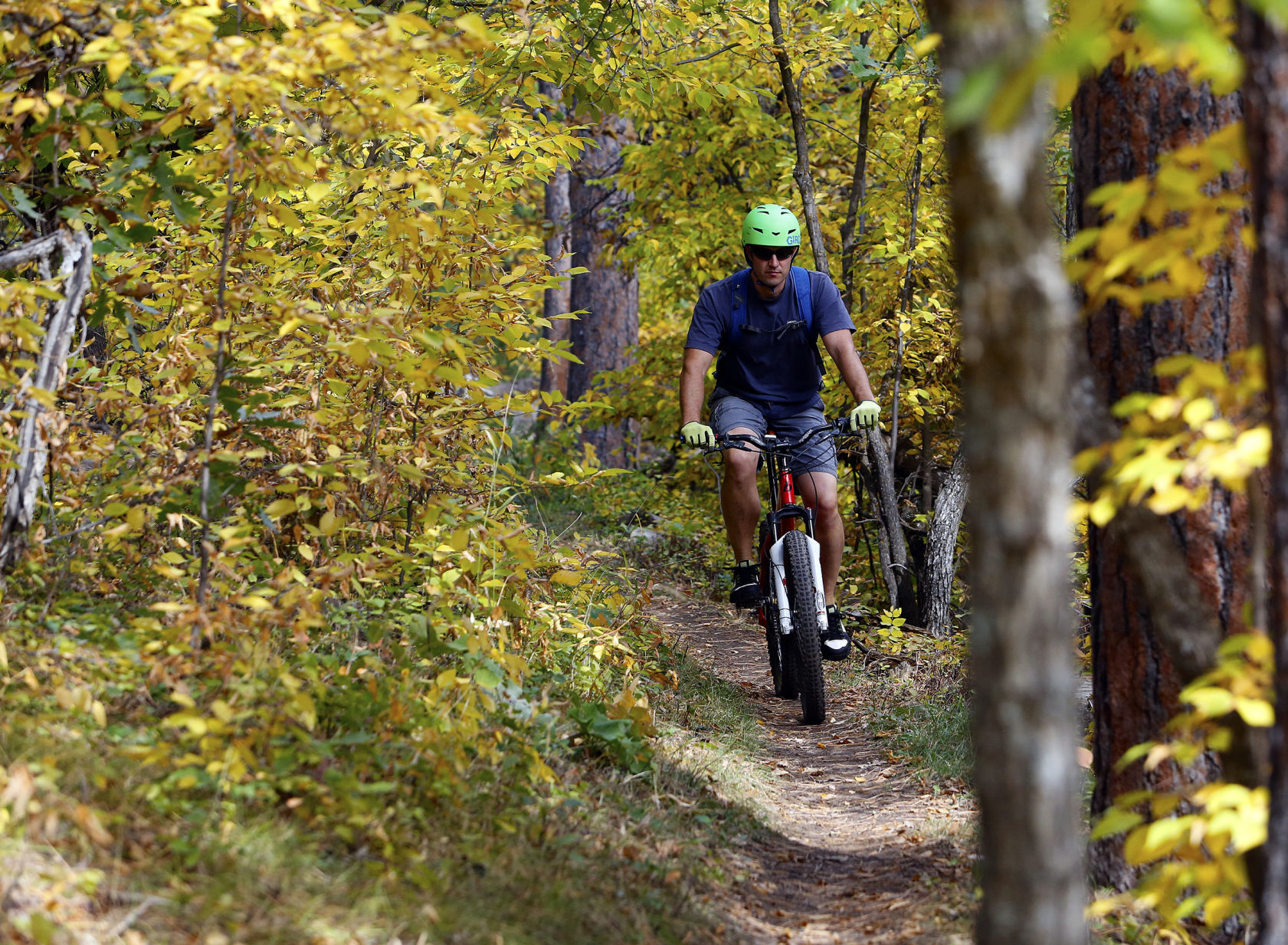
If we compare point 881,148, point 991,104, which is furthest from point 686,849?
point 881,148

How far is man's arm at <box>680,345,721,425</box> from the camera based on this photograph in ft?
18.6

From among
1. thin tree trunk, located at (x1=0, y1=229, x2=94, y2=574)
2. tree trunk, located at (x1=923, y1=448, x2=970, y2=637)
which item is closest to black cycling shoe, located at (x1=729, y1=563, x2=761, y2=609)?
tree trunk, located at (x1=923, y1=448, x2=970, y2=637)

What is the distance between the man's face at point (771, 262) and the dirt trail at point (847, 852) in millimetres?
2301

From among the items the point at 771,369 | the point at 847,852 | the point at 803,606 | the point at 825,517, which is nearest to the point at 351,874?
the point at 847,852

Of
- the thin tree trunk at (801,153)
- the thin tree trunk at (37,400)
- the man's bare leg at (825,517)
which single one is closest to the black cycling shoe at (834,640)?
the man's bare leg at (825,517)

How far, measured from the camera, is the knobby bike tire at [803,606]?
5416mm

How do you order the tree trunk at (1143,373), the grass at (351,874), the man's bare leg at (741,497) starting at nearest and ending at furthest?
the grass at (351,874), the tree trunk at (1143,373), the man's bare leg at (741,497)

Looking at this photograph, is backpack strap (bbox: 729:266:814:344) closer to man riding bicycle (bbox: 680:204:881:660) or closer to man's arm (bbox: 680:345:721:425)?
man riding bicycle (bbox: 680:204:881:660)

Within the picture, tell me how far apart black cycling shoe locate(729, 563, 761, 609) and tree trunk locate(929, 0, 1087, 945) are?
4067 millimetres

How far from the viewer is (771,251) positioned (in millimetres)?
5625

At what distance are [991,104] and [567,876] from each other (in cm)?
223

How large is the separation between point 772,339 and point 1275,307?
4168 mm

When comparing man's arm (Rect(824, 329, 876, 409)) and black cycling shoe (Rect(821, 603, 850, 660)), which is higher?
man's arm (Rect(824, 329, 876, 409))

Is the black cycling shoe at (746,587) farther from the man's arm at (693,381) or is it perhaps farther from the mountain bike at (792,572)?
the man's arm at (693,381)
